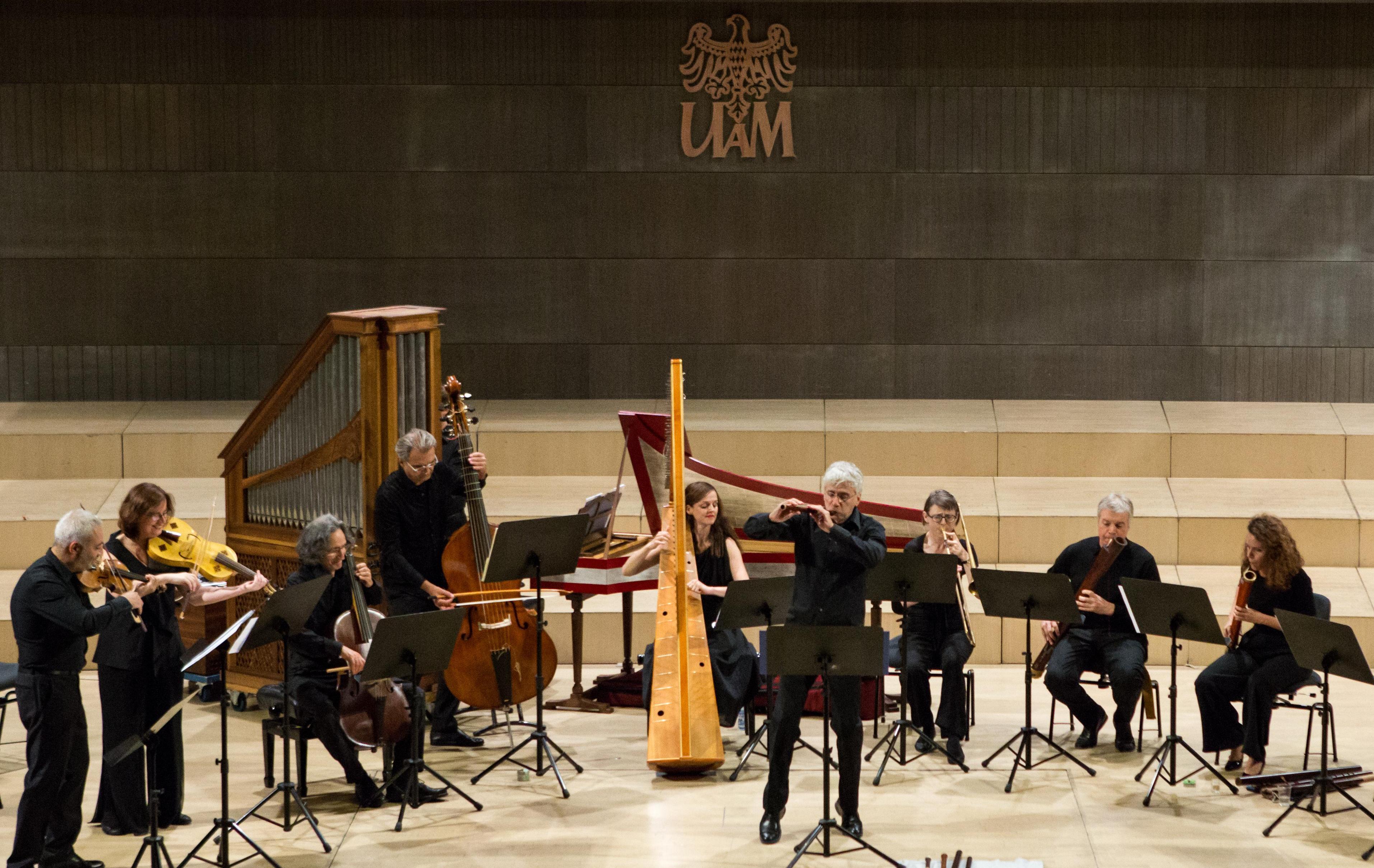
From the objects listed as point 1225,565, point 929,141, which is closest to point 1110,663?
point 1225,565

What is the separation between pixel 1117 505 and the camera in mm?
6410

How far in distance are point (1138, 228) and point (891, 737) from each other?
4.62m

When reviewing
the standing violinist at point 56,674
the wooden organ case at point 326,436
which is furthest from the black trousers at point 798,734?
the standing violinist at point 56,674

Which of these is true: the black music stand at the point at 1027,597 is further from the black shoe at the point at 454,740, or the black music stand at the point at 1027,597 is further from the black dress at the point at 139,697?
the black dress at the point at 139,697

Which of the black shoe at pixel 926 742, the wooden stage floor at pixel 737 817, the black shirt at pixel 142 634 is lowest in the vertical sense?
the wooden stage floor at pixel 737 817

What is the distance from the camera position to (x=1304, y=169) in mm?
9656

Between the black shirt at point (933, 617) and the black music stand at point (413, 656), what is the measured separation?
6.48ft

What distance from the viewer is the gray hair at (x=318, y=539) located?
5.79 m

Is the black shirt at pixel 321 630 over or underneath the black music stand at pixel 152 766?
over

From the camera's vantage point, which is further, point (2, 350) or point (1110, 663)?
point (2, 350)

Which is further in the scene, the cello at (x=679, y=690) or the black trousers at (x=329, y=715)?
the cello at (x=679, y=690)

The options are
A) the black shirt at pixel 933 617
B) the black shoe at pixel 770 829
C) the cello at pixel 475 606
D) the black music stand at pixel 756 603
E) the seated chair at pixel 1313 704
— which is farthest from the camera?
the black shirt at pixel 933 617

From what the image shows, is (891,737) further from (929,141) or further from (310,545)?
(929,141)

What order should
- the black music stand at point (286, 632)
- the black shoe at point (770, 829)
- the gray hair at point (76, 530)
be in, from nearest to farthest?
1. the gray hair at point (76, 530)
2. the black music stand at point (286, 632)
3. the black shoe at point (770, 829)
